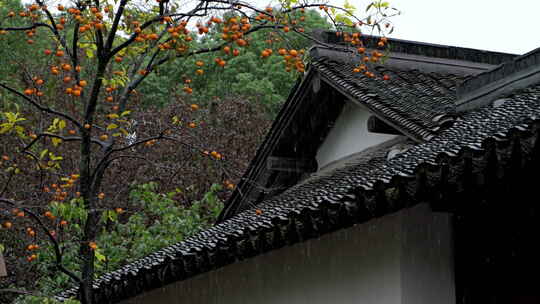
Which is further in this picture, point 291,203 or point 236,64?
point 236,64

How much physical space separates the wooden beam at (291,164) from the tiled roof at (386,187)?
1.50 meters

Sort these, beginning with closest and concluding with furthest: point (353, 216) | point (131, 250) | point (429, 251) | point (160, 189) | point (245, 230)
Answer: point (353, 216) < point (429, 251) < point (245, 230) < point (131, 250) < point (160, 189)

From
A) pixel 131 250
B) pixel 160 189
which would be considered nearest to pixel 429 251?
pixel 131 250

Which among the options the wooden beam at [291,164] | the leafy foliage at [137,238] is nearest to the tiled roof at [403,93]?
the wooden beam at [291,164]

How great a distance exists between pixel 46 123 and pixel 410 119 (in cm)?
1118

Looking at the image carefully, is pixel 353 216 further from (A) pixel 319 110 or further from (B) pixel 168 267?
(A) pixel 319 110

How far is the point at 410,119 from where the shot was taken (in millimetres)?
7445

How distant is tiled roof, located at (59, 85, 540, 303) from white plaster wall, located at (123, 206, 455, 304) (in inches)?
16.2

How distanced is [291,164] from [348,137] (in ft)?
2.88

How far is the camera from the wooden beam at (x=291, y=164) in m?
9.61

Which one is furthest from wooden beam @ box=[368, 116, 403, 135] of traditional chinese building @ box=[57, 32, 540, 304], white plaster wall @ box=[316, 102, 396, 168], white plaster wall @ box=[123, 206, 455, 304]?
white plaster wall @ box=[123, 206, 455, 304]

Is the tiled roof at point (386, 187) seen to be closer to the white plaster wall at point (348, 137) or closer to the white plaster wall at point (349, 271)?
the white plaster wall at point (349, 271)

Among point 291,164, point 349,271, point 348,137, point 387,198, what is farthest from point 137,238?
point 387,198

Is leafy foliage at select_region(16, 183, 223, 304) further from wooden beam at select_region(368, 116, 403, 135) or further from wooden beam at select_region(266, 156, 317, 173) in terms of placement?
wooden beam at select_region(368, 116, 403, 135)
